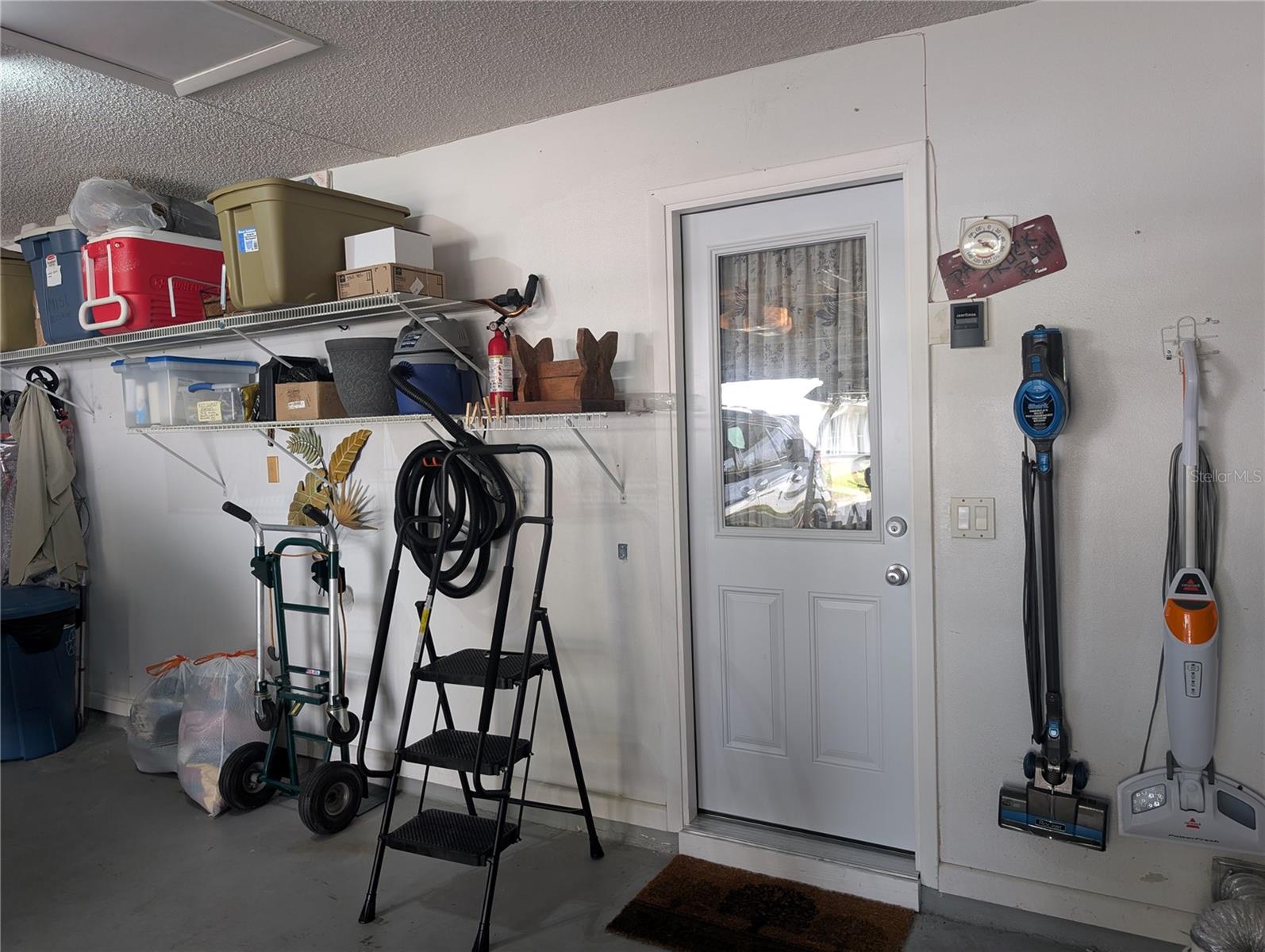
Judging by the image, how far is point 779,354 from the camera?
2.91 metres

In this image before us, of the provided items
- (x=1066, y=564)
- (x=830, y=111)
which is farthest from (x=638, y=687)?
(x=830, y=111)

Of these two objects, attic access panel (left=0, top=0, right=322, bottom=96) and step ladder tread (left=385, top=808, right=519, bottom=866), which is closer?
attic access panel (left=0, top=0, right=322, bottom=96)

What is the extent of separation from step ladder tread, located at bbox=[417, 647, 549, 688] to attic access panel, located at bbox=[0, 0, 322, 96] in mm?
1874

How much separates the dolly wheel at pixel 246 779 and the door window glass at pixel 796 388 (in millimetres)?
2190

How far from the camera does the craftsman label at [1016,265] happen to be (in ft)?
7.83

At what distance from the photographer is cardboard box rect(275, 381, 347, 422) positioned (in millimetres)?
3359

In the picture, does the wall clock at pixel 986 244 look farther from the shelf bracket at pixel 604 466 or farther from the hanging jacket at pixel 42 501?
the hanging jacket at pixel 42 501

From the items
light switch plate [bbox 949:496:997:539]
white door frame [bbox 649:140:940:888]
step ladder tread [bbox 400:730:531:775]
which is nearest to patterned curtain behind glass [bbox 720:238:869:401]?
white door frame [bbox 649:140:940:888]

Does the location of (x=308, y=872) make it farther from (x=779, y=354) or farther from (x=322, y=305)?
(x=779, y=354)

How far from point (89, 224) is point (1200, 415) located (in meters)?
4.08

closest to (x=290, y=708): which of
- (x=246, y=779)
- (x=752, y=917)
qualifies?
(x=246, y=779)

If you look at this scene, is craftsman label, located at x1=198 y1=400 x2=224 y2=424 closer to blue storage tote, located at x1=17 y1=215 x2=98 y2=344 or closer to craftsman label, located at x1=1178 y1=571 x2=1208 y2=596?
blue storage tote, located at x1=17 y1=215 x2=98 y2=344

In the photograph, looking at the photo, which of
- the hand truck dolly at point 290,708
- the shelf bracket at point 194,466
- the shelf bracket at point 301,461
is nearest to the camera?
the hand truck dolly at point 290,708

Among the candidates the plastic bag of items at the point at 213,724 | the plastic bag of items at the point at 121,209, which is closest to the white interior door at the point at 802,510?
the plastic bag of items at the point at 213,724
